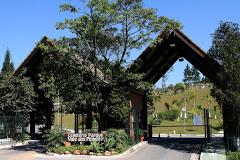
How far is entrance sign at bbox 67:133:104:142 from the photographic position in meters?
24.7

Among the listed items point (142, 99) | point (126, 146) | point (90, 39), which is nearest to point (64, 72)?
point (90, 39)

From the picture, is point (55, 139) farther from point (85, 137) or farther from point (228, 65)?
point (228, 65)

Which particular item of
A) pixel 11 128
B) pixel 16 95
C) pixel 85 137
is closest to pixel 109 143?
pixel 85 137

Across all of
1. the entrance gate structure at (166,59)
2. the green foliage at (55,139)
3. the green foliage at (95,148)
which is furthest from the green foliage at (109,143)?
the entrance gate structure at (166,59)

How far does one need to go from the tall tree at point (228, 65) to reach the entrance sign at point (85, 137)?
6.59 m

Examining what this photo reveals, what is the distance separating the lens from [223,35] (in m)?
24.9

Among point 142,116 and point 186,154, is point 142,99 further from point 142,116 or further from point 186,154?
point 186,154

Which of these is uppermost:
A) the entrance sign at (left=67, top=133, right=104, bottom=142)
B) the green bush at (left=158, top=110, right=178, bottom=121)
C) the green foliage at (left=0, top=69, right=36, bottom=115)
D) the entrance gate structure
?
the entrance gate structure

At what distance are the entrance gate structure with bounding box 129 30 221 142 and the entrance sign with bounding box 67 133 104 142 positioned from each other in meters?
5.59

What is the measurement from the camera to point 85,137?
82.3 ft

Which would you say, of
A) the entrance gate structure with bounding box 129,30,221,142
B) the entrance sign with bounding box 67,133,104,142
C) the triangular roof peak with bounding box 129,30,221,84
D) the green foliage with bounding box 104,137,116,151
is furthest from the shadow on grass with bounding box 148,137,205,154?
the entrance sign with bounding box 67,133,104,142

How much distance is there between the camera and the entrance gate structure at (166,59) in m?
28.1

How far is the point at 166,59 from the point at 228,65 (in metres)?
13.7

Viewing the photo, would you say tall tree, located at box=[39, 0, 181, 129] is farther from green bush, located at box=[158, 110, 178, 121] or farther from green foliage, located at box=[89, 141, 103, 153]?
green bush, located at box=[158, 110, 178, 121]
